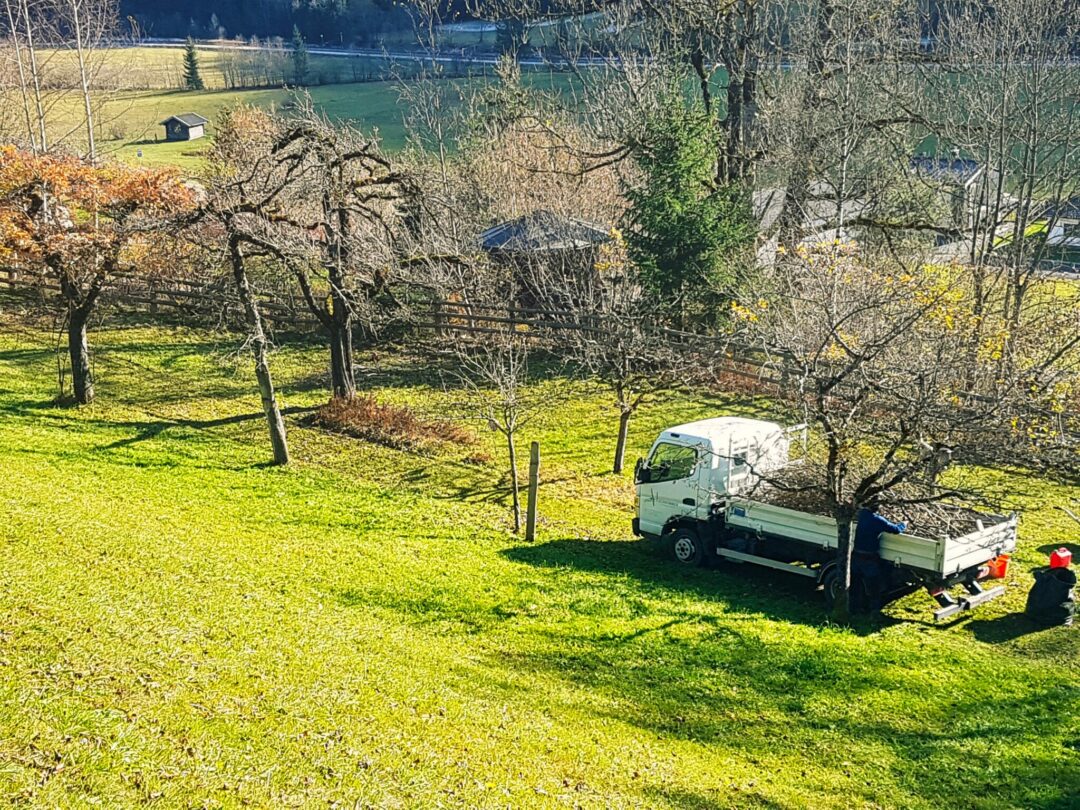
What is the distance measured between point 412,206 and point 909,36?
2224 centimetres

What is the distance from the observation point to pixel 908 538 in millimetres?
13086

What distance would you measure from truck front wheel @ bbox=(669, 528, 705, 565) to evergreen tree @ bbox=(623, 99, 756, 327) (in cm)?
1233

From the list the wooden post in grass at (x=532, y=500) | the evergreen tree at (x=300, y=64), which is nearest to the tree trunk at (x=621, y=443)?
the wooden post in grass at (x=532, y=500)

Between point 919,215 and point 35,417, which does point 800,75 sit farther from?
point 35,417

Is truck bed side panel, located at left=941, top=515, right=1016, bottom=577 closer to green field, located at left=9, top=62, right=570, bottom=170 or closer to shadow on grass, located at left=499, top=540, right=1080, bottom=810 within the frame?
shadow on grass, located at left=499, top=540, right=1080, bottom=810

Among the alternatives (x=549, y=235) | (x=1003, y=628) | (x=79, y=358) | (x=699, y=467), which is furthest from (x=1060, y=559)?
(x=79, y=358)

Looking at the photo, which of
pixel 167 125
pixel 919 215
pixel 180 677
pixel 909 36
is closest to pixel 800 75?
pixel 909 36

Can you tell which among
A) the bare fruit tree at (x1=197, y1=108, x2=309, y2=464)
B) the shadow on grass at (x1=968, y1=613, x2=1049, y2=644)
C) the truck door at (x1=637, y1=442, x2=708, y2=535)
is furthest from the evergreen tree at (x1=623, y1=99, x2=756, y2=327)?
the shadow on grass at (x1=968, y1=613, x2=1049, y2=644)

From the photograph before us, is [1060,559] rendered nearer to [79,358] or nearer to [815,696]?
[815,696]

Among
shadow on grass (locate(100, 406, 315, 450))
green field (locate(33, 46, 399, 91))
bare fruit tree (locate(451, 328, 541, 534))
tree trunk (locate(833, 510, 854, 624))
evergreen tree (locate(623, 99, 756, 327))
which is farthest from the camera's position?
green field (locate(33, 46, 399, 91))

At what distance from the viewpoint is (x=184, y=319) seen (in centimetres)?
3434

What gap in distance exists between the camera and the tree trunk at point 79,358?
23.0 meters

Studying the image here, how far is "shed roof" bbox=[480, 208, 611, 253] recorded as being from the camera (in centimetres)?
3111

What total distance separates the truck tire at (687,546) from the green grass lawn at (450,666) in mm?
319
